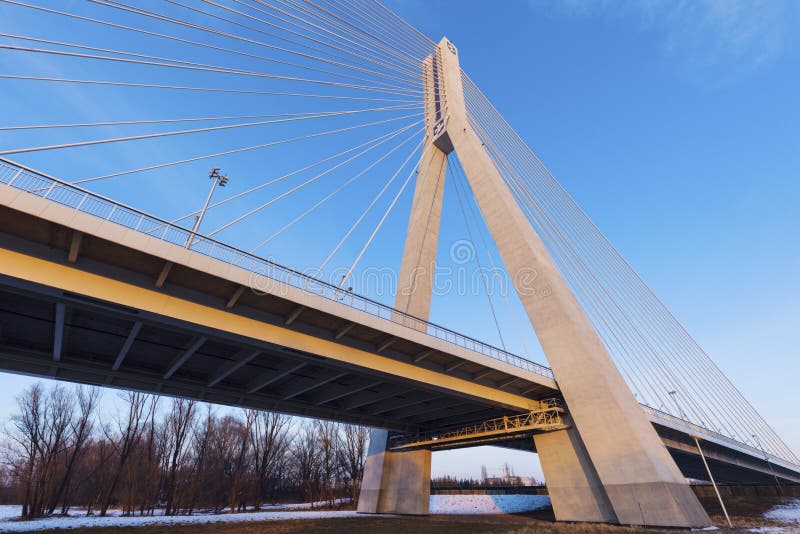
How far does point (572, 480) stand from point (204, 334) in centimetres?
1880

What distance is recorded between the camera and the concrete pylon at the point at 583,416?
15.8 metres

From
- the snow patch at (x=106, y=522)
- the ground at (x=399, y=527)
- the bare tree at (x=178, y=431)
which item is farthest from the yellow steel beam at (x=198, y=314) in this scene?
the bare tree at (x=178, y=431)

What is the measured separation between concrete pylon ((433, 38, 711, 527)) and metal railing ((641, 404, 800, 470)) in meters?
8.65

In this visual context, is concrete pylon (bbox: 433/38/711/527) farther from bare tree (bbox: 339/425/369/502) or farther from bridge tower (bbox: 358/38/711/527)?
bare tree (bbox: 339/425/369/502)

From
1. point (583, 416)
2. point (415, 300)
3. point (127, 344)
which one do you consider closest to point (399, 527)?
point (583, 416)

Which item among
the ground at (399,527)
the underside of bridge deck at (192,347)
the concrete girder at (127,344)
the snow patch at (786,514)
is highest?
the underside of bridge deck at (192,347)

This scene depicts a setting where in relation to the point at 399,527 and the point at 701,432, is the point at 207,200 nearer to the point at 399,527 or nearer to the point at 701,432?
the point at 399,527

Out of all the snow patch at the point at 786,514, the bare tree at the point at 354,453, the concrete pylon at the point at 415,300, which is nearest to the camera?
the snow patch at the point at 786,514

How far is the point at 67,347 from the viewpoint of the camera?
15.3 meters

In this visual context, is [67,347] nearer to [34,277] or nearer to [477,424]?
[34,277]

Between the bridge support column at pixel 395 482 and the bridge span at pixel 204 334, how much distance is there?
3.80 meters

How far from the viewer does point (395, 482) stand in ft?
89.9

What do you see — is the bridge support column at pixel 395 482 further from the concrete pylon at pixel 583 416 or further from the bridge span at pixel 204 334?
the concrete pylon at pixel 583 416

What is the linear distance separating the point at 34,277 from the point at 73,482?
168 ft
